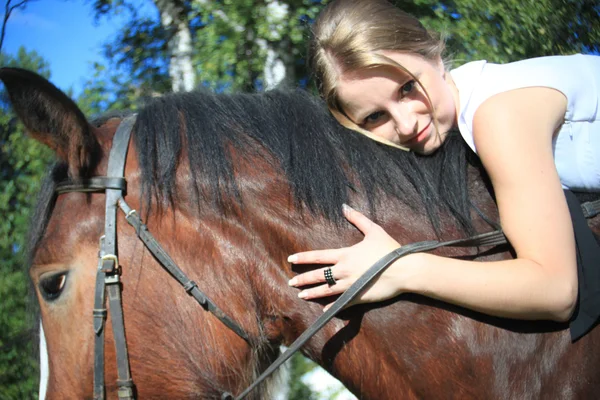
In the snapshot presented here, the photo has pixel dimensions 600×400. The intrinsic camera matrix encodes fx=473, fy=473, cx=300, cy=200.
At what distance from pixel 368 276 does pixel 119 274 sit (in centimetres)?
72

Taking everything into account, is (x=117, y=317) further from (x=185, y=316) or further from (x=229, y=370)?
(x=229, y=370)

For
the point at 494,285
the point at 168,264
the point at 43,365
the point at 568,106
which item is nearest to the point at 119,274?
the point at 168,264

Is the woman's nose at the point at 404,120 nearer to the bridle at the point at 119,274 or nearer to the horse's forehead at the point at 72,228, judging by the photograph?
the bridle at the point at 119,274

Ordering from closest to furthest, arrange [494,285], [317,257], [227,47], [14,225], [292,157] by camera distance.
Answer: [494,285] → [317,257] → [292,157] → [227,47] → [14,225]

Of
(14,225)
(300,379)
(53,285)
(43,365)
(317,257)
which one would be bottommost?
(300,379)

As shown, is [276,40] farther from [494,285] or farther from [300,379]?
[300,379]

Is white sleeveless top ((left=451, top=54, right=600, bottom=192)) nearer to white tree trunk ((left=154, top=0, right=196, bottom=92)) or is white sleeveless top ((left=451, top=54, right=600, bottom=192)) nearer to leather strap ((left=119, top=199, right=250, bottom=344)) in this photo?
leather strap ((left=119, top=199, right=250, bottom=344))

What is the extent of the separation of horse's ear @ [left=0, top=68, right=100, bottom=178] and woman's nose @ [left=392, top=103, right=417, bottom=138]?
3.12 feet

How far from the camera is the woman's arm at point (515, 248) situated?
4.24ft

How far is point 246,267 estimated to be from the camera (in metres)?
1.43

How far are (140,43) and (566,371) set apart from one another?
3488 mm

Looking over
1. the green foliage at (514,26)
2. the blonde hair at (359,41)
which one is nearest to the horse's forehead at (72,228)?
the blonde hair at (359,41)

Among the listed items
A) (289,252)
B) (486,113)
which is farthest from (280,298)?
(486,113)

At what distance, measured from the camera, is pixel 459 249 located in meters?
1.47
